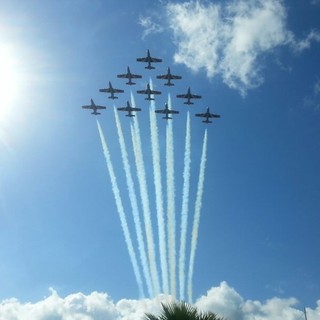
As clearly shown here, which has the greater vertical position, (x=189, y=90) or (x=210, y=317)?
(x=189, y=90)

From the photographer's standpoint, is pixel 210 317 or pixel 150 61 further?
pixel 150 61

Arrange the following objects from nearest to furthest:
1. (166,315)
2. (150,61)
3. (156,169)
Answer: (166,315)
(156,169)
(150,61)

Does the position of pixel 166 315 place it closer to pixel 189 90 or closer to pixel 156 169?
pixel 156 169

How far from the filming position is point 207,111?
106m

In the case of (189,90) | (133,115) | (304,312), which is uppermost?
(189,90)

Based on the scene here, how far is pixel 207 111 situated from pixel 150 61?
16671 millimetres

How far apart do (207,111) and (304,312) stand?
45671 millimetres

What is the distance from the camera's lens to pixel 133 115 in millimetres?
103625

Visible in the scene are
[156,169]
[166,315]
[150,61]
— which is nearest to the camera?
[166,315]

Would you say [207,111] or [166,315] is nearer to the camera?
[166,315]

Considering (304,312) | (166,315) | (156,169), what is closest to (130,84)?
(156,169)

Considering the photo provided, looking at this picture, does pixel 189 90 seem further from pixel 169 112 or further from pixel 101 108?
pixel 101 108

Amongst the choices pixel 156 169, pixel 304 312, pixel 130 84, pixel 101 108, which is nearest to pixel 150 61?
pixel 130 84

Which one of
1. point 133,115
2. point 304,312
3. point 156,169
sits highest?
point 133,115
